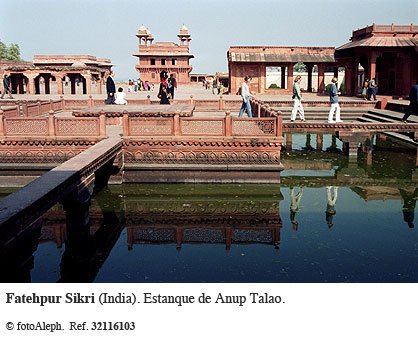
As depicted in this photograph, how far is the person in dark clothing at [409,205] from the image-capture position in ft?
29.1

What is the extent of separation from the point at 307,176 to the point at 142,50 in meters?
49.4

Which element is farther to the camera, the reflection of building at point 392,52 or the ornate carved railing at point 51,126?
the reflection of building at point 392,52

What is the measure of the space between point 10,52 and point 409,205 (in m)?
90.1

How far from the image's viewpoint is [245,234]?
816 cm

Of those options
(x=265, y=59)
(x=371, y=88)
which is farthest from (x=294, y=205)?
(x=265, y=59)

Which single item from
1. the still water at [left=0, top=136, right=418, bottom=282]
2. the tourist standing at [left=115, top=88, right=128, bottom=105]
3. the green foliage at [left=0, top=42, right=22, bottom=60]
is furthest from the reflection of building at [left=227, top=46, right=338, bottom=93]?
the green foliage at [left=0, top=42, right=22, bottom=60]

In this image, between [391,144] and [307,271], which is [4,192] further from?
[391,144]

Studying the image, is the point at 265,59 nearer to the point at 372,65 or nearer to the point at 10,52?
the point at 372,65

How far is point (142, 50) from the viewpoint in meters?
58.3

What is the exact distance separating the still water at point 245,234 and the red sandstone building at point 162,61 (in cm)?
4764

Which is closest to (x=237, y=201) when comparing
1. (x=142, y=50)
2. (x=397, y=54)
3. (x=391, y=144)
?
(x=391, y=144)

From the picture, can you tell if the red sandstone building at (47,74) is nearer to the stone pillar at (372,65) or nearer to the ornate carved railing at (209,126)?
the stone pillar at (372,65)

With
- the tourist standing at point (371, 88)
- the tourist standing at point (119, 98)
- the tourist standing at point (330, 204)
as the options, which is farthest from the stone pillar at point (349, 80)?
the tourist standing at point (330, 204)

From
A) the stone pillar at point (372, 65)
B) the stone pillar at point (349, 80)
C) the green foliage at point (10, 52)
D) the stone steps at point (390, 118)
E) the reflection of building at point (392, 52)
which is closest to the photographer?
the stone steps at point (390, 118)
